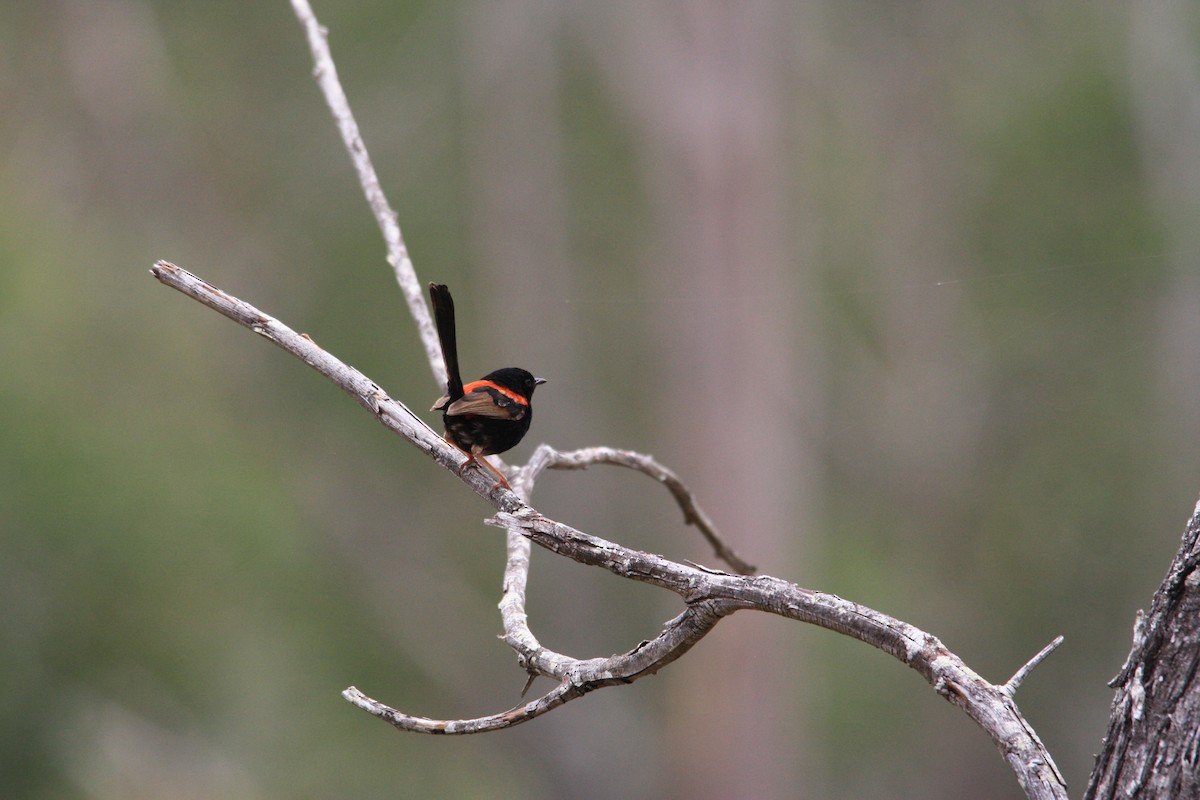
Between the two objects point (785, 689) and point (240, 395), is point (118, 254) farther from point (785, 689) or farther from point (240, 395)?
point (785, 689)

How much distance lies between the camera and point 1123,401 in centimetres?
1327

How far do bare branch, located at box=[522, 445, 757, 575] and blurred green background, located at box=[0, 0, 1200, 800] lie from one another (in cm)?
669

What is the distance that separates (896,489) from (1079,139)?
5.04 m

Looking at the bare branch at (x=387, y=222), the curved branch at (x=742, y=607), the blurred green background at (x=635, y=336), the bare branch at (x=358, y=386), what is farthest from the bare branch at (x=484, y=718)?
the blurred green background at (x=635, y=336)

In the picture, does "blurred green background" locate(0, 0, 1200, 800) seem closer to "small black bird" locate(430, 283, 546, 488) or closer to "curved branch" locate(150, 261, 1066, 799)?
"small black bird" locate(430, 283, 546, 488)

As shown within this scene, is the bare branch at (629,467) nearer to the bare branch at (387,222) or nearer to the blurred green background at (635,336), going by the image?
the bare branch at (387,222)

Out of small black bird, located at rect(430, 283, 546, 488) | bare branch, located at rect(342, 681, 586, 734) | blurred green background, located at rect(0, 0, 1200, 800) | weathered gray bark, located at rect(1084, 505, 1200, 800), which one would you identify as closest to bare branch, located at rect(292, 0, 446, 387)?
small black bird, located at rect(430, 283, 546, 488)

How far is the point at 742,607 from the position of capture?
1.90 m

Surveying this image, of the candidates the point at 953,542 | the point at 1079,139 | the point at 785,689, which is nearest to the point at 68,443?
the point at 785,689

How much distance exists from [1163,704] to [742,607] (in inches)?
26.4

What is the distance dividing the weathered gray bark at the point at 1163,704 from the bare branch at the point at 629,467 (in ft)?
5.60

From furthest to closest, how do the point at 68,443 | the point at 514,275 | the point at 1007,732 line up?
the point at 514,275
the point at 68,443
the point at 1007,732

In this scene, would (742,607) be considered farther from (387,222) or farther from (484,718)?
(387,222)

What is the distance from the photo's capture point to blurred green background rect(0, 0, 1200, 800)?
1074 centimetres
